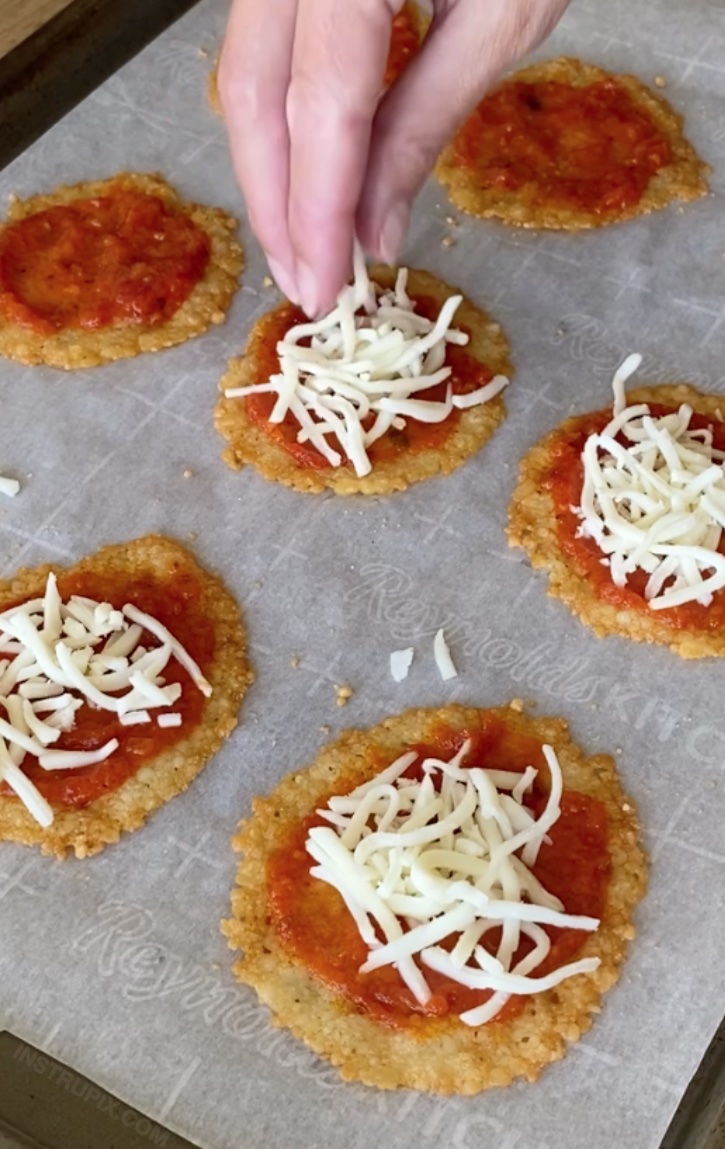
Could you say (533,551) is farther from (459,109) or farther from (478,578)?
(459,109)

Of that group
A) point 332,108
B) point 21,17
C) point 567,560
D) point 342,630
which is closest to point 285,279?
point 332,108

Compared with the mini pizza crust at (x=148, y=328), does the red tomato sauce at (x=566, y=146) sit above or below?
above

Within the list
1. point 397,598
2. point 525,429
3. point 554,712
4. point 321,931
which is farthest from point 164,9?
point 321,931

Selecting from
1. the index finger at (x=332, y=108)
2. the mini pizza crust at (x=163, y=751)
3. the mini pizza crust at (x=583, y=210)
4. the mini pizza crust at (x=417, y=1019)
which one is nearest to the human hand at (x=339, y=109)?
the index finger at (x=332, y=108)

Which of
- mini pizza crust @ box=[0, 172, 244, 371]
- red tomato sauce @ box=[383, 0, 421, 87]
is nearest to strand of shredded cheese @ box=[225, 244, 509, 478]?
mini pizza crust @ box=[0, 172, 244, 371]

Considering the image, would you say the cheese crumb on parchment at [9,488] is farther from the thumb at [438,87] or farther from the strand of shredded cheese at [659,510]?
the strand of shredded cheese at [659,510]

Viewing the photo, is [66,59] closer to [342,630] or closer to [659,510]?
[342,630]
